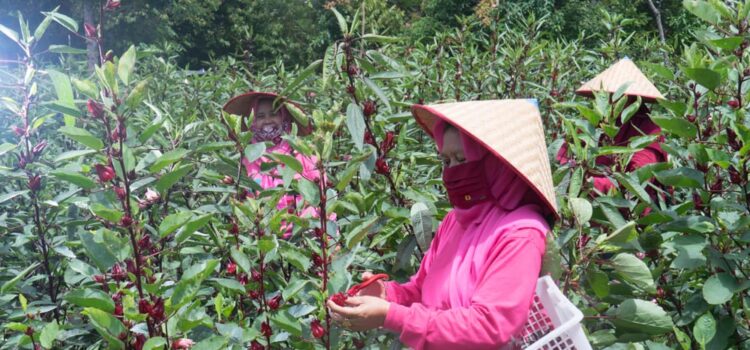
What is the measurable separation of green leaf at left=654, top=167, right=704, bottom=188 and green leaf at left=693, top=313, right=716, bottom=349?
0.38 m

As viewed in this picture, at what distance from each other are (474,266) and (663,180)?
76cm

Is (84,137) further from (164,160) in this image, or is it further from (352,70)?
(352,70)

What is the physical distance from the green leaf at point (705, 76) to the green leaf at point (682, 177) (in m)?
0.27

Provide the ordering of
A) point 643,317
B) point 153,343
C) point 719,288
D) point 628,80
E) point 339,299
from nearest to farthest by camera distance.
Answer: point 153,343, point 339,299, point 643,317, point 719,288, point 628,80

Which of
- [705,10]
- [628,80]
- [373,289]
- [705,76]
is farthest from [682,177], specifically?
[628,80]

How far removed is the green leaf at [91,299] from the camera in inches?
68.0

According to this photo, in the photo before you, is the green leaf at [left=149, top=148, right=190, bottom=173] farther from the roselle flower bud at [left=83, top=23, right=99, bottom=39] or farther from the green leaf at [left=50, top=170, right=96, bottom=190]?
the roselle flower bud at [left=83, top=23, right=99, bottom=39]

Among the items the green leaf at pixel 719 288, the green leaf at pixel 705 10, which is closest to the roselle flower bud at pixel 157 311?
the green leaf at pixel 719 288

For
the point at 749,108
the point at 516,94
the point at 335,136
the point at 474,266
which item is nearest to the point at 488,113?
the point at 474,266

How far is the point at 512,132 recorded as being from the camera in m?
1.92

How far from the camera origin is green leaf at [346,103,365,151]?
7.20 feet

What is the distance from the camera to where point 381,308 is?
178cm

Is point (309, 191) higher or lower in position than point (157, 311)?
higher

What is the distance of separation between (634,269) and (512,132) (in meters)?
0.46
